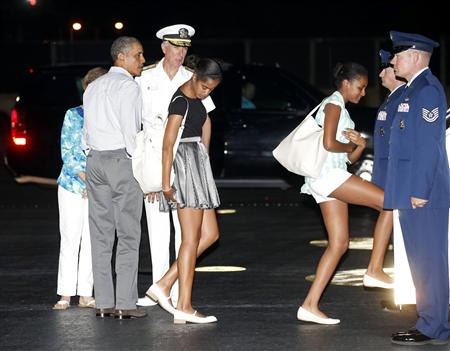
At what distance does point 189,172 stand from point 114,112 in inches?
27.4

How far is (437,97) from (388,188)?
2.12ft

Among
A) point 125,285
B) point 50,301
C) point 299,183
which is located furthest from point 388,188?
point 299,183

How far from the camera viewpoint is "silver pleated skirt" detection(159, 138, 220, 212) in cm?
870

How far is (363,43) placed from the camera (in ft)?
113

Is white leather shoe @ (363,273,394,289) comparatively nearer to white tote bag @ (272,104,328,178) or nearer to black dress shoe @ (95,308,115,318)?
white tote bag @ (272,104,328,178)

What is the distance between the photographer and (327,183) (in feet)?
28.8

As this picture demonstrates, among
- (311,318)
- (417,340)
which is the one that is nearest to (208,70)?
(311,318)

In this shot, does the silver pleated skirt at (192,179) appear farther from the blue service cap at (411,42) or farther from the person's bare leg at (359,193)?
the blue service cap at (411,42)

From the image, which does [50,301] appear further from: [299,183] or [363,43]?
[363,43]

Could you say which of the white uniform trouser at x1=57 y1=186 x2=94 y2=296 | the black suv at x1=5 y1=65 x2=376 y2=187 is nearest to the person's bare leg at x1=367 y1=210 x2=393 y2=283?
the white uniform trouser at x1=57 y1=186 x2=94 y2=296

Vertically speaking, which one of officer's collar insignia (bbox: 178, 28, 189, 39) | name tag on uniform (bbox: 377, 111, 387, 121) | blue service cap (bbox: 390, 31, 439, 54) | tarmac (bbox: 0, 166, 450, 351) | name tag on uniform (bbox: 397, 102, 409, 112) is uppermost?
officer's collar insignia (bbox: 178, 28, 189, 39)

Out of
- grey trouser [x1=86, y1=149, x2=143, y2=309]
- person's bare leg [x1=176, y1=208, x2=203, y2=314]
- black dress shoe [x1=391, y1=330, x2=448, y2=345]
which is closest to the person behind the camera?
black dress shoe [x1=391, y1=330, x2=448, y2=345]

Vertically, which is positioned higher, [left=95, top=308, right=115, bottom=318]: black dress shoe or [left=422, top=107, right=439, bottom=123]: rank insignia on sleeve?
[left=422, top=107, right=439, bottom=123]: rank insignia on sleeve

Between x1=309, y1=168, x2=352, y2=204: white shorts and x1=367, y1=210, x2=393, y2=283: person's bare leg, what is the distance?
88 centimetres
